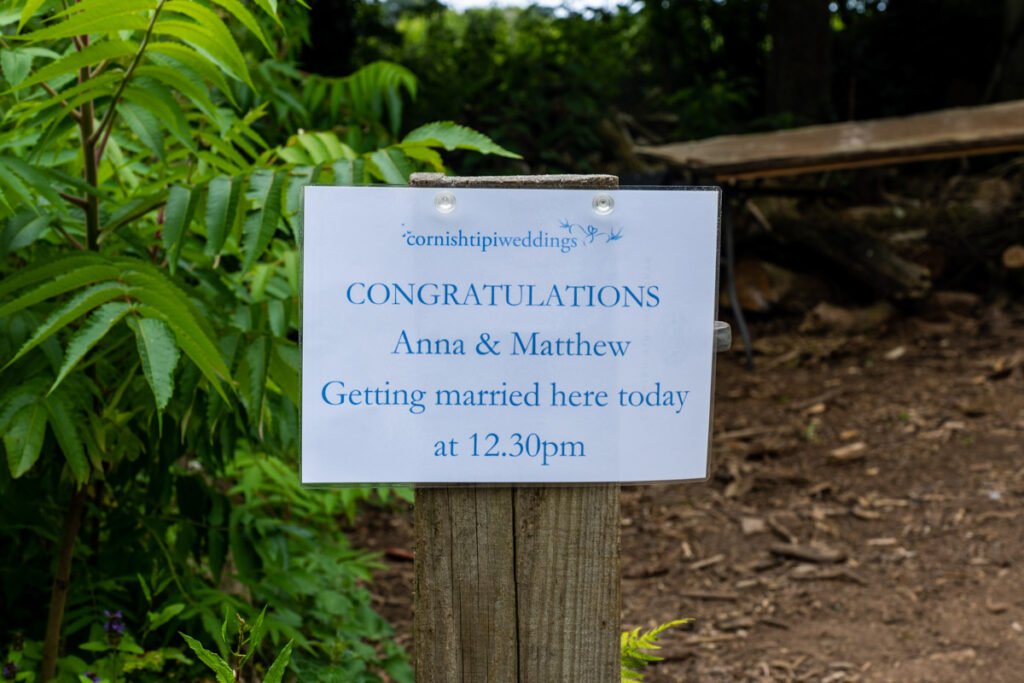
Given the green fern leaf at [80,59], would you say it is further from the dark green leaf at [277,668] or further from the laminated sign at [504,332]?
the dark green leaf at [277,668]

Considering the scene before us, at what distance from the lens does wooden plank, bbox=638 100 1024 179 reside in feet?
19.8

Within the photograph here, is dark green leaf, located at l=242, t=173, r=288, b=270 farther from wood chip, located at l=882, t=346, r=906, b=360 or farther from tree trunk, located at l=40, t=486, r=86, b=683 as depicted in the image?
wood chip, located at l=882, t=346, r=906, b=360

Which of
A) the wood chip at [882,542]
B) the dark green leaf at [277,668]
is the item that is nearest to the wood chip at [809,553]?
the wood chip at [882,542]

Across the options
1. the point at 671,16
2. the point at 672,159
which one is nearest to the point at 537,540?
the point at 672,159

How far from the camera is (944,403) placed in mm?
5277

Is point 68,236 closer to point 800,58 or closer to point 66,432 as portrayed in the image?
point 66,432

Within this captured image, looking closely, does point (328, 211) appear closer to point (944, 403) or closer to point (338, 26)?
point (944, 403)

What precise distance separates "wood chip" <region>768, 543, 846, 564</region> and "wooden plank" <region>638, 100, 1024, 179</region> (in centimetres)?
276

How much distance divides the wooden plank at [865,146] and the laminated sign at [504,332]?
16.0 feet

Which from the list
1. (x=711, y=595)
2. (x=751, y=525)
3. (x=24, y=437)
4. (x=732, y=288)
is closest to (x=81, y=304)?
(x=24, y=437)

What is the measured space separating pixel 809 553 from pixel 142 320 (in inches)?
120

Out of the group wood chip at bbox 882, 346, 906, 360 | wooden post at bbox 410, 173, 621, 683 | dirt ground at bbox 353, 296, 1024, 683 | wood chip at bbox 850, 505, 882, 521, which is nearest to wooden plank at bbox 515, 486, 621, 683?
wooden post at bbox 410, 173, 621, 683

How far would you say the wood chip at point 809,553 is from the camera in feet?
13.0

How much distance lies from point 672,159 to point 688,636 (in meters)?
3.59
